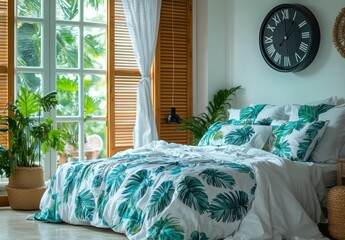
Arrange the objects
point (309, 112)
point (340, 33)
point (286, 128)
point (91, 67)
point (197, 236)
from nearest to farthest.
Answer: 1. point (197, 236)
2. point (286, 128)
3. point (309, 112)
4. point (340, 33)
5. point (91, 67)

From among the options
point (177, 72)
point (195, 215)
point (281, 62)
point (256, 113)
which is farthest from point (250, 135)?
point (177, 72)

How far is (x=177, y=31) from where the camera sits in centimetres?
752

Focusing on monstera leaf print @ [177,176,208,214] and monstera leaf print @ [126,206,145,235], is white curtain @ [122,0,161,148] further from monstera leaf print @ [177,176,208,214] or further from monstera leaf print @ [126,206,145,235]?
monstera leaf print @ [177,176,208,214]

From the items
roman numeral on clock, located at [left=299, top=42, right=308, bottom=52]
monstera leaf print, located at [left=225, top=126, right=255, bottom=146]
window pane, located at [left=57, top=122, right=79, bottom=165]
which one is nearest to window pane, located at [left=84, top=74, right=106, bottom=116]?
window pane, located at [left=57, top=122, right=79, bottom=165]

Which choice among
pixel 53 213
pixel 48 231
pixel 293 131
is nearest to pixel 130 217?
pixel 48 231

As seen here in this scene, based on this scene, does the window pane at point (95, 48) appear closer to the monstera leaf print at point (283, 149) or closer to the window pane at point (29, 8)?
the window pane at point (29, 8)

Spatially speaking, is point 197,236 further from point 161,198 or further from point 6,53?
point 6,53

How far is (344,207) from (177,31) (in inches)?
141

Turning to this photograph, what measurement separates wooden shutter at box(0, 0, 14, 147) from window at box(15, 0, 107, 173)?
0.32 ft

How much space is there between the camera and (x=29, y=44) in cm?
673

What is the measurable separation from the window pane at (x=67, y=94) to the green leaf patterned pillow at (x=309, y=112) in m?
2.51

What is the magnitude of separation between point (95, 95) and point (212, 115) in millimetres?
1381

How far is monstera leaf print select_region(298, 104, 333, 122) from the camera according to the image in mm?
5520

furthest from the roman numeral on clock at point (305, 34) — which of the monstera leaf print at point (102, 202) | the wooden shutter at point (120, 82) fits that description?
the monstera leaf print at point (102, 202)
